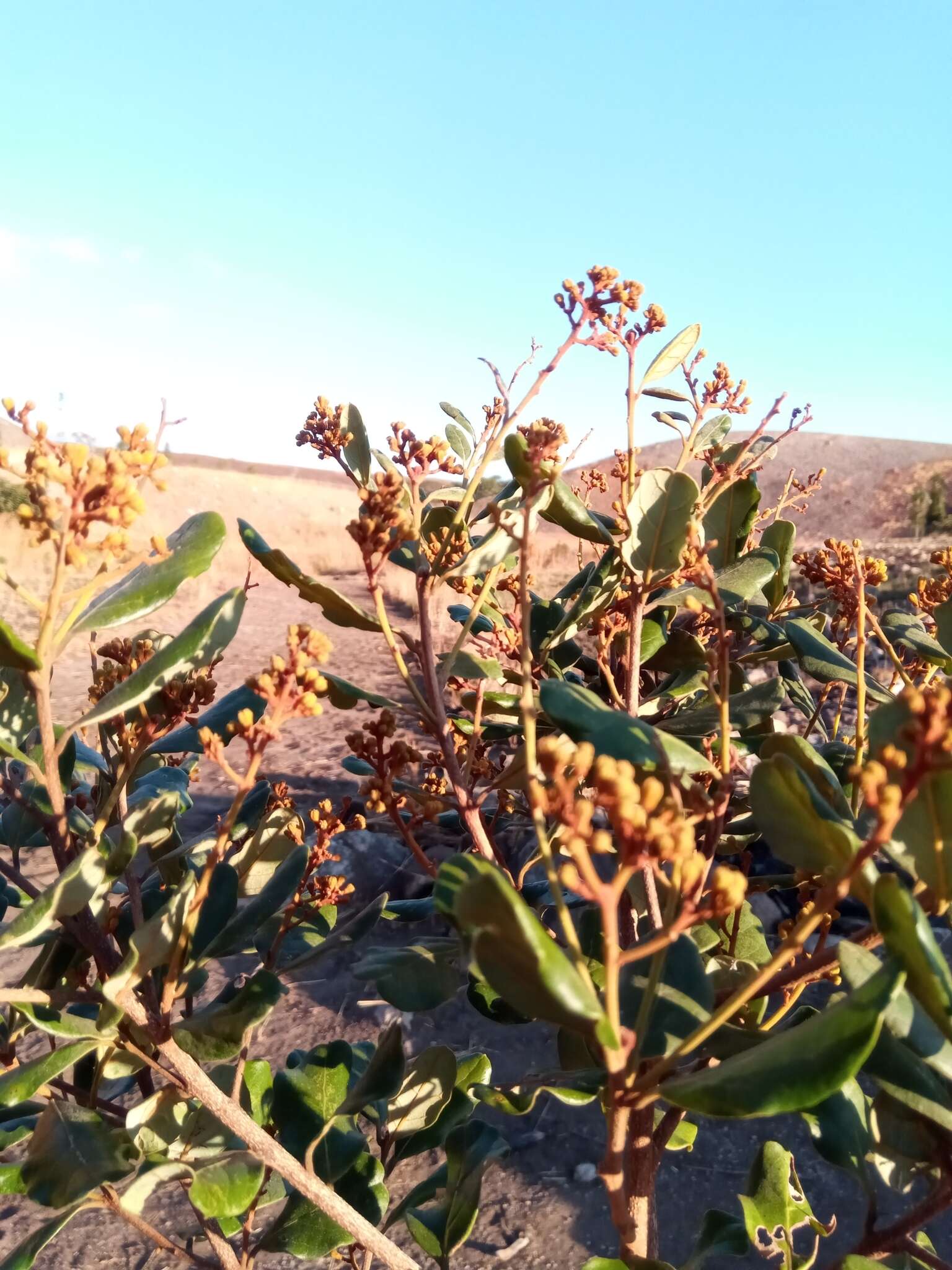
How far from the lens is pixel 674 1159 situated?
253cm

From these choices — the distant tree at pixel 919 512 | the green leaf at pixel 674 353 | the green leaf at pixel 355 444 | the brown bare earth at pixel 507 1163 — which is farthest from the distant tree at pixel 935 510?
the green leaf at pixel 355 444

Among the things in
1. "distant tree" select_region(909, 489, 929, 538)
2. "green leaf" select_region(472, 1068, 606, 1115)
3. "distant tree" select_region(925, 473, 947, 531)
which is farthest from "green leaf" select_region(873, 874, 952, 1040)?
"distant tree" select_region(925, 473, 947, 531)

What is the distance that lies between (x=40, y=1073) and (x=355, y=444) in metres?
0.85

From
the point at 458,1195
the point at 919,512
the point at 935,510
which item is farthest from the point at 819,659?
the point at 919,512

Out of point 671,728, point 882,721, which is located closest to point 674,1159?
point 671,728

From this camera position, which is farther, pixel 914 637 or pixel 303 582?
pixel 914 637

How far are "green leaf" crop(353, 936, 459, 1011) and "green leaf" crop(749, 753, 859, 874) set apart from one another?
1.57ft

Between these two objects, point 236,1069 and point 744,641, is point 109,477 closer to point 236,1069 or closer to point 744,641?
point 236,1069

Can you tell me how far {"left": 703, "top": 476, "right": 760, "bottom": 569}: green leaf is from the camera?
1.46 m

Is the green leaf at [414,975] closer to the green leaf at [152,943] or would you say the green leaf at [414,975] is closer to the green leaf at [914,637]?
the green leaf at [152,943]

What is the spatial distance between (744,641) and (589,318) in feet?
3.01

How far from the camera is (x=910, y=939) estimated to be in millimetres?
549

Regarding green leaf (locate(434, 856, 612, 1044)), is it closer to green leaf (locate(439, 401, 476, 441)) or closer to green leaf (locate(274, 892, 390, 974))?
green leaf (locate(274, 892, 390, 974))

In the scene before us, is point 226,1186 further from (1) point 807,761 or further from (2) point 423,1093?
(1) point 807,761
